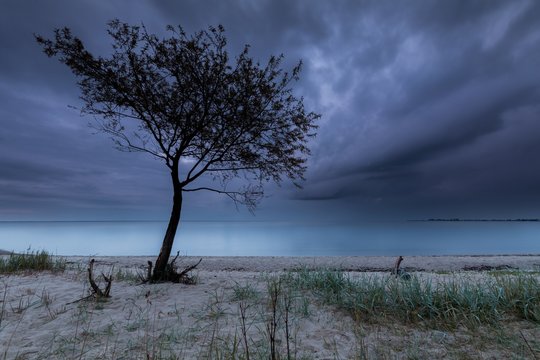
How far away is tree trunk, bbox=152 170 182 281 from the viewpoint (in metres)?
9.49

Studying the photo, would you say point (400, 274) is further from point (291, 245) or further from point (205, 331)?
point (291, 245)

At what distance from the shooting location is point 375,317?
19.3 feet

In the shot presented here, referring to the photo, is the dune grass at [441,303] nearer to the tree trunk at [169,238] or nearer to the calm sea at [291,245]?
the tree trunk at [169,238]

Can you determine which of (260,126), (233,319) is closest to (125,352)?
(233,319)

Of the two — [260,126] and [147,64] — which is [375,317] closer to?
[260,126]

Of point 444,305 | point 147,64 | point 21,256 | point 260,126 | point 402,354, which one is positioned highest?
point 147,64

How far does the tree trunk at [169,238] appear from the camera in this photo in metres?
9.49

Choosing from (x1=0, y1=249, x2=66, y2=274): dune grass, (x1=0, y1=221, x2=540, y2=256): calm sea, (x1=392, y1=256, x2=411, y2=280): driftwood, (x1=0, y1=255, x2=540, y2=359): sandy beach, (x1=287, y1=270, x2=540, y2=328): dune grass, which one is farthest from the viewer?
(x1=0, y1=221, x2=540, y2=256): calm sea

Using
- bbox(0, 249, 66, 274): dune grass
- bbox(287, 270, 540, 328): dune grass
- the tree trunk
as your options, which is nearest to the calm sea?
bbox(0, 249, 66, 274): dune grass

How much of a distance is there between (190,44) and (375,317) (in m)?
8.99

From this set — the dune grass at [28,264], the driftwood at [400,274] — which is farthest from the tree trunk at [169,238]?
the driftwood at [400,274]

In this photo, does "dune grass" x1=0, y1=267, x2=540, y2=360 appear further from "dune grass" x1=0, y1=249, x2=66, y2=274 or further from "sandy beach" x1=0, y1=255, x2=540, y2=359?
"dune grass" x1=0, y1=249, x2=66, y2=274

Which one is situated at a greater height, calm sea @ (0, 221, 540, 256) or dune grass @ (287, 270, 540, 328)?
calm sea @ (0, 221, 540, 256)

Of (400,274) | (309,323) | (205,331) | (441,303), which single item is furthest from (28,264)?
(441,303)
